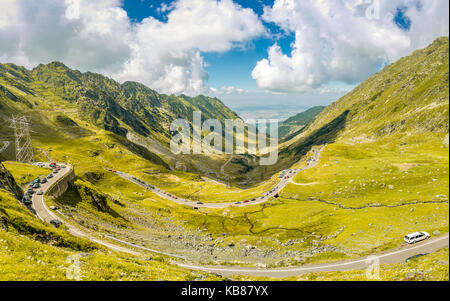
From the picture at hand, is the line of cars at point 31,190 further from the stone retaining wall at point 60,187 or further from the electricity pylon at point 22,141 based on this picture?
the electricity pylon at point 22,141

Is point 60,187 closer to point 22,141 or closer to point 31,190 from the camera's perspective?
point 31,190

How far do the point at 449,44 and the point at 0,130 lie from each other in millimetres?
288649

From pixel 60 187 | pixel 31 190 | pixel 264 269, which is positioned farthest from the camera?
pixel 60 187

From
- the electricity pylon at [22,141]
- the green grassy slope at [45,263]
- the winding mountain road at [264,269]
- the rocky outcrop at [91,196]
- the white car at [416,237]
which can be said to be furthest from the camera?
the electricity pylon at [22,141]

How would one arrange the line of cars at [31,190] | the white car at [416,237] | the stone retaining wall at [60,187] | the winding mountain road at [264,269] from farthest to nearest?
1. the stone retaining wall at [60,187]
2. the line of cars at [31,190]
3. the white car at [416,237]
4. the winding mountain road at [264,269]

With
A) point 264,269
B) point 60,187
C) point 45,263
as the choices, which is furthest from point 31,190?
A: point 264,269

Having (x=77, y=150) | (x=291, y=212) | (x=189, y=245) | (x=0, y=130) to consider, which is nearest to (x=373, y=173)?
(x=291, y=212)

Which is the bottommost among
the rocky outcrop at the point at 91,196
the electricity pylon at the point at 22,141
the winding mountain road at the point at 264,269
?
the winding mountain road at the point at 264,269

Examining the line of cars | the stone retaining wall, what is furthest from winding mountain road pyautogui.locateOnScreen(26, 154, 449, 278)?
the stone retaining wall

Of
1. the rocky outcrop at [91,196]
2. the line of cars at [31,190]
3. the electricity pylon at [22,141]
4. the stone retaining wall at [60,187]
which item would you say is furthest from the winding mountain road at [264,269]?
the electricity pylon at [22,141]
